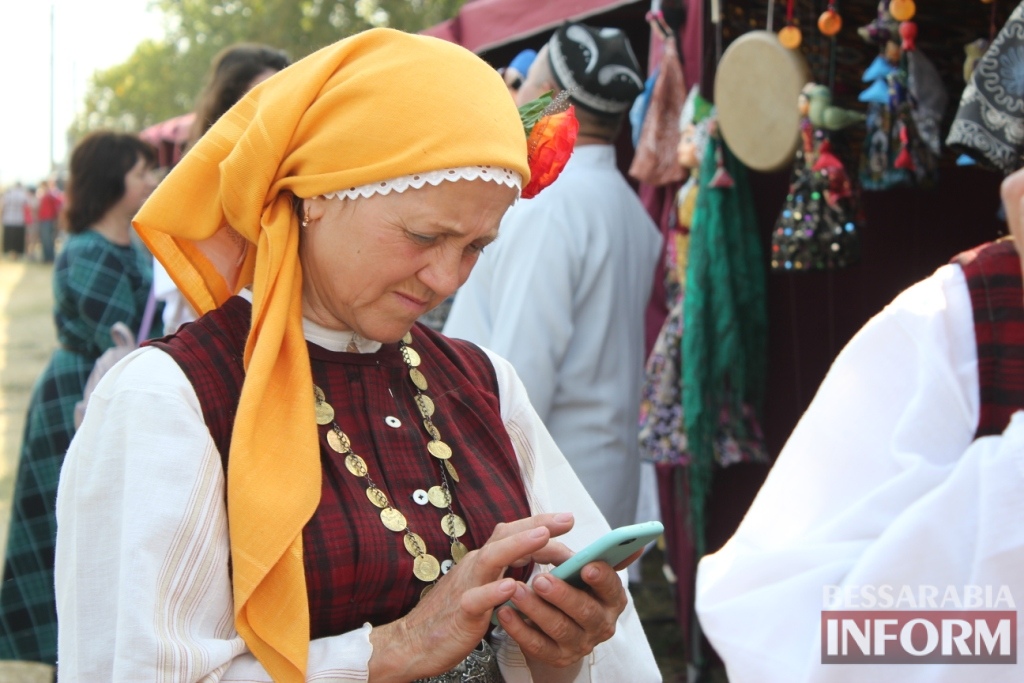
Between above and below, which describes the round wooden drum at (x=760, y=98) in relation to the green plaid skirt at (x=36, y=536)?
above

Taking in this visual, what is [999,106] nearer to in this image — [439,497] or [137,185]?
[439,497]

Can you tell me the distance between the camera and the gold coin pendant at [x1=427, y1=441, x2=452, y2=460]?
1743 mm

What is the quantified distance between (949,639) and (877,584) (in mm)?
142

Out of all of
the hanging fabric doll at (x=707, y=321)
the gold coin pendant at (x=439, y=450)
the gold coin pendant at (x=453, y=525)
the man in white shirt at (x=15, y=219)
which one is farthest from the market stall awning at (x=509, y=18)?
the man in white shirt at (x=15, y=219)

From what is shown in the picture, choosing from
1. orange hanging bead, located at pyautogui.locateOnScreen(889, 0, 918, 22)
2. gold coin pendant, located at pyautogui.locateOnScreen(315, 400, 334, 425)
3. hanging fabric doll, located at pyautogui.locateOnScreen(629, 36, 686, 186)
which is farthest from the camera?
hanging fabric doll, located at pyautogui.locateOnScreen(629, 36, 686, 186)

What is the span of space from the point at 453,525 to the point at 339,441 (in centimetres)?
22

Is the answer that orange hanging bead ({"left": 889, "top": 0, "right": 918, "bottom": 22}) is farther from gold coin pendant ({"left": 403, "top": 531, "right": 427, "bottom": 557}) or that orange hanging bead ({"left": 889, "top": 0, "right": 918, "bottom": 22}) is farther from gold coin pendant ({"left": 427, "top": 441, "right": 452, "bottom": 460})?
gold coin pendant ({"left": 403, "top": 531, "right": 427, "bottom": 557})

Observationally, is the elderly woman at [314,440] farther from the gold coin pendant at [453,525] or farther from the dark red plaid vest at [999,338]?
the dark red plaid vest at [999,338]

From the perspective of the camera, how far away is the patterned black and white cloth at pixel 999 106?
207cm

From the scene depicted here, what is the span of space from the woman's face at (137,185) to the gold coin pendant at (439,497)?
2978mm

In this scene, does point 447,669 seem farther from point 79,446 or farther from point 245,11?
point 245,11

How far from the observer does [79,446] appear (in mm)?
1495

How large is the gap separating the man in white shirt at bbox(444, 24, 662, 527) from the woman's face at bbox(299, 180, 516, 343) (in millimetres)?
1650

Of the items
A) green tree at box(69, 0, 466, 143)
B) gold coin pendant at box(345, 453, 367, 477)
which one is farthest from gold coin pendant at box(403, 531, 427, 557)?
green tree at box(69, 0, 466, 143)
